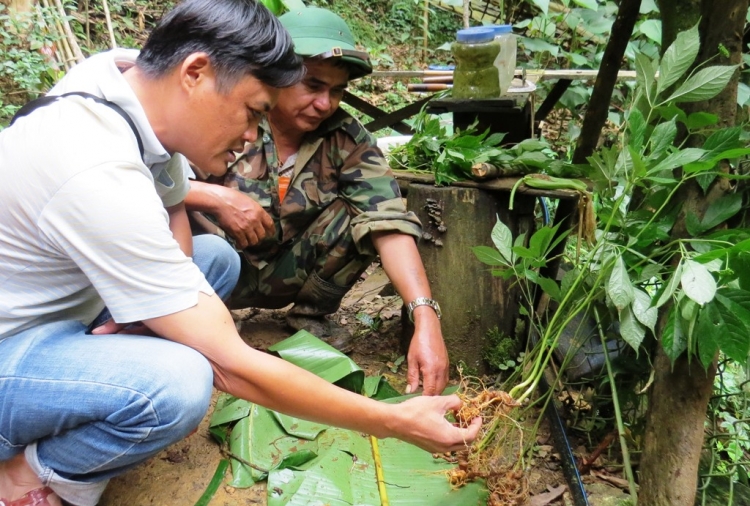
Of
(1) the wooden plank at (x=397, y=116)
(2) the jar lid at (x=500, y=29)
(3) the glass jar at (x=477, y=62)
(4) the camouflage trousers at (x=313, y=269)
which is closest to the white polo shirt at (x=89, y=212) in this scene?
(4) the camouflage trousers at (x=313, y=269)

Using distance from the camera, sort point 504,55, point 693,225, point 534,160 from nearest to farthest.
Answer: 1. point 693,225
2. point 534,160
3. point 504,55

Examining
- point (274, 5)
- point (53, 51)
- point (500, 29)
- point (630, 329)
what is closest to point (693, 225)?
point (630, 329)

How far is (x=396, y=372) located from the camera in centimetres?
245

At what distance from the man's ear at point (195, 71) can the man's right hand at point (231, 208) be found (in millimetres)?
920

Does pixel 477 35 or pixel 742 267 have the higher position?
pixel 477 35

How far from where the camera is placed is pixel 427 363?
183cm

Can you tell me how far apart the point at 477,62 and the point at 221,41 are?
172 centimetres

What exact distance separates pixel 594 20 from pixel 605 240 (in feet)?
12.8

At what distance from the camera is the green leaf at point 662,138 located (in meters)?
1.43

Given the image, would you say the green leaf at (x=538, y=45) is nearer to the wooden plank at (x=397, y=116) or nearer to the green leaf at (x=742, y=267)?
the wooden plank at (x=397, y=116)

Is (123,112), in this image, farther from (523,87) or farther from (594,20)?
(594,20)

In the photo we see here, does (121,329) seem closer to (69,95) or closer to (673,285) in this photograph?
(69,95)

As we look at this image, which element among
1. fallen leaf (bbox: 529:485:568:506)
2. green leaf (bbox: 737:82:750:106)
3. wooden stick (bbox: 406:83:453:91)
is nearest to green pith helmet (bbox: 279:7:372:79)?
wooden stick (bbox: 406:83:453:91)

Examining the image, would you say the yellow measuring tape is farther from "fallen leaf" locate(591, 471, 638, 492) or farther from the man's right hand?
the man's right hand
